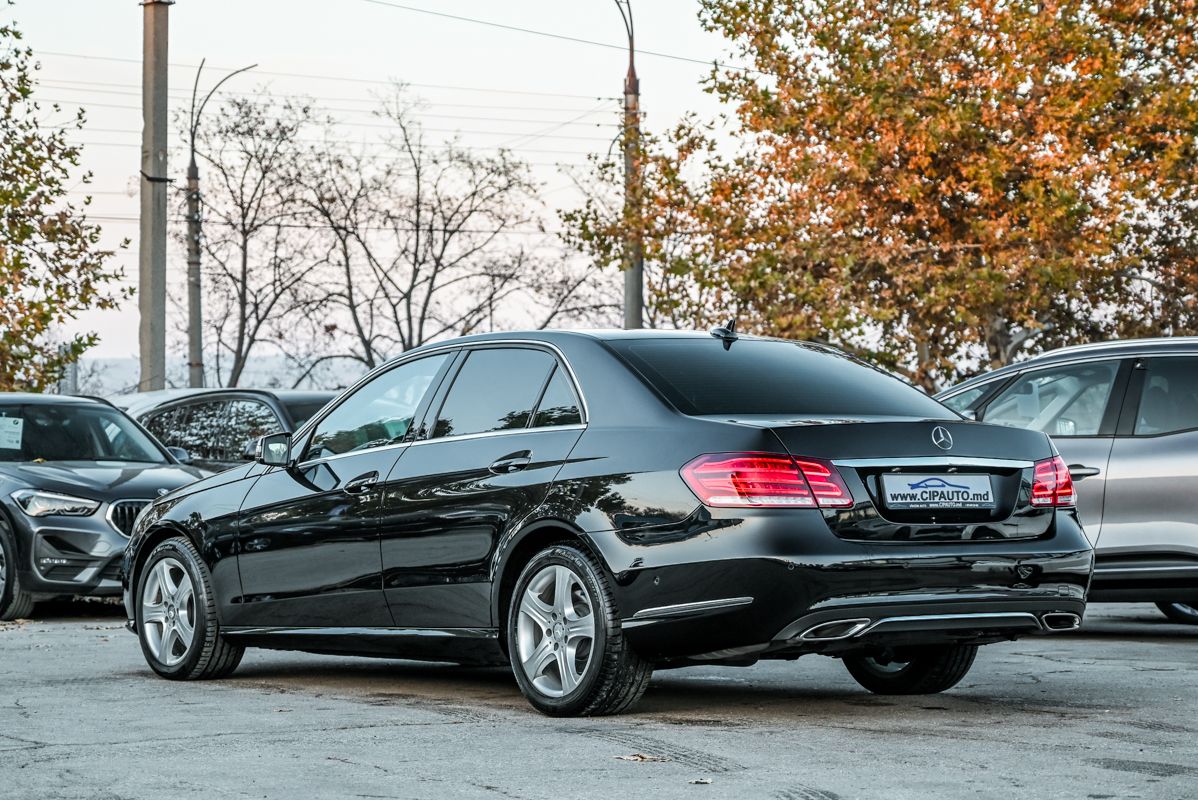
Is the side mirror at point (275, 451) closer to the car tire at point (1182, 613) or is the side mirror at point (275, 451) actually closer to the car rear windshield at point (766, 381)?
the car rear windshield at point (766, 381)

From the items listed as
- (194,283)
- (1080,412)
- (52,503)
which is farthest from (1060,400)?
(194,283)

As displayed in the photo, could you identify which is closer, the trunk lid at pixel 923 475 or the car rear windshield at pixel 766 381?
the trunk lid at pixel 923 475

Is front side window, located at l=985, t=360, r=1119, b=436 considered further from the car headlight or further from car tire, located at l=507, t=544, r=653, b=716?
A: the car headlight

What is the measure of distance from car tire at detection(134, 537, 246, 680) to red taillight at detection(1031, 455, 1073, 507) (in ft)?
13.2

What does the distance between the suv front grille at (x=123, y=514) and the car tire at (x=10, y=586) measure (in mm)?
684

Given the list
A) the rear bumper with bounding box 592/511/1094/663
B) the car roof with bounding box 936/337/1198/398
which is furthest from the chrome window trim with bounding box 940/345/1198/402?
the rear bumper with bounding box 592/511/1094/663

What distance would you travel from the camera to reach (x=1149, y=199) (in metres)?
26.5

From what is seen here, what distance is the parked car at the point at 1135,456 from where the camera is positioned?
33.0 ft

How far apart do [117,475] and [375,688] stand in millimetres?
5707

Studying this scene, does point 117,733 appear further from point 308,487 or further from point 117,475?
point 117,475

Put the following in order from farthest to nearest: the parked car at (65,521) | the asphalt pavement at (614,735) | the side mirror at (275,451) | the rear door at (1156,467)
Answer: the parked car at (65,521) < the rear door at (1156,467) < the side mirror at (275,451) < the asphalt pavement at (614,735)

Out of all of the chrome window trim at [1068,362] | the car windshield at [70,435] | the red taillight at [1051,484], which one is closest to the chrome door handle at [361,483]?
→ the red taillight at [1051,484]

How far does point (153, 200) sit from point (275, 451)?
1197 cm

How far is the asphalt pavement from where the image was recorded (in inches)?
220
